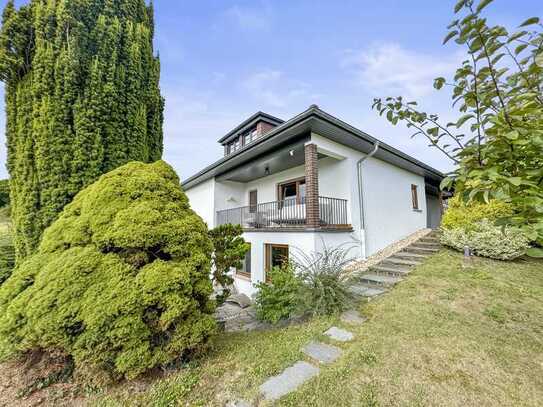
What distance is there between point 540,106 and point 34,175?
20.0ft

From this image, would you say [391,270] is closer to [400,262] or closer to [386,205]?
[400,262]

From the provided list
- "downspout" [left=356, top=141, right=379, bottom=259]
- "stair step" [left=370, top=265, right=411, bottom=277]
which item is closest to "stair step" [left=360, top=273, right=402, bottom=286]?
"stair step" [left=370, top=265, right=411, bottom=277]

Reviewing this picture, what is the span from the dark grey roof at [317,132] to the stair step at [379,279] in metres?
3.80

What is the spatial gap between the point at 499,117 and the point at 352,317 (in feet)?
11.4

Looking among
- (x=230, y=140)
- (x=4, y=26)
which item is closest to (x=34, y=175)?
(x=4, y=26)

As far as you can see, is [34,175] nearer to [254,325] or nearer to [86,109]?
[86,109]

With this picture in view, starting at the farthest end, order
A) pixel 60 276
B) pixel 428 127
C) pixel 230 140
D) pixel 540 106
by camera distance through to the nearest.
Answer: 1. pixel 230 140
2. pixel 60 276
3. pixel 428 127
4. pixel 540 106

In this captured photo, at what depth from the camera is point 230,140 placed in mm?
13211

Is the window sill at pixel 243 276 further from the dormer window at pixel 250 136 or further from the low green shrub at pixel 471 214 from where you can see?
the low green shrub at pixel 471 214

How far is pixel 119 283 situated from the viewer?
2.45 meters

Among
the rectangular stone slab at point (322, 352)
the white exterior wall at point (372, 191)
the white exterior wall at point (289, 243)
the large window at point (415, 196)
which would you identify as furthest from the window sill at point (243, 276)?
the large window at point (415, 196)

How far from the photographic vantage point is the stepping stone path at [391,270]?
483 centimetres

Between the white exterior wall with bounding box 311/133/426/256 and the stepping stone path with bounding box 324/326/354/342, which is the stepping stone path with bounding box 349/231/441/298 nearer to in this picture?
the white exterior wall with bounding box 311/133/426/256

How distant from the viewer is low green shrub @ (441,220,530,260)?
228 inches
